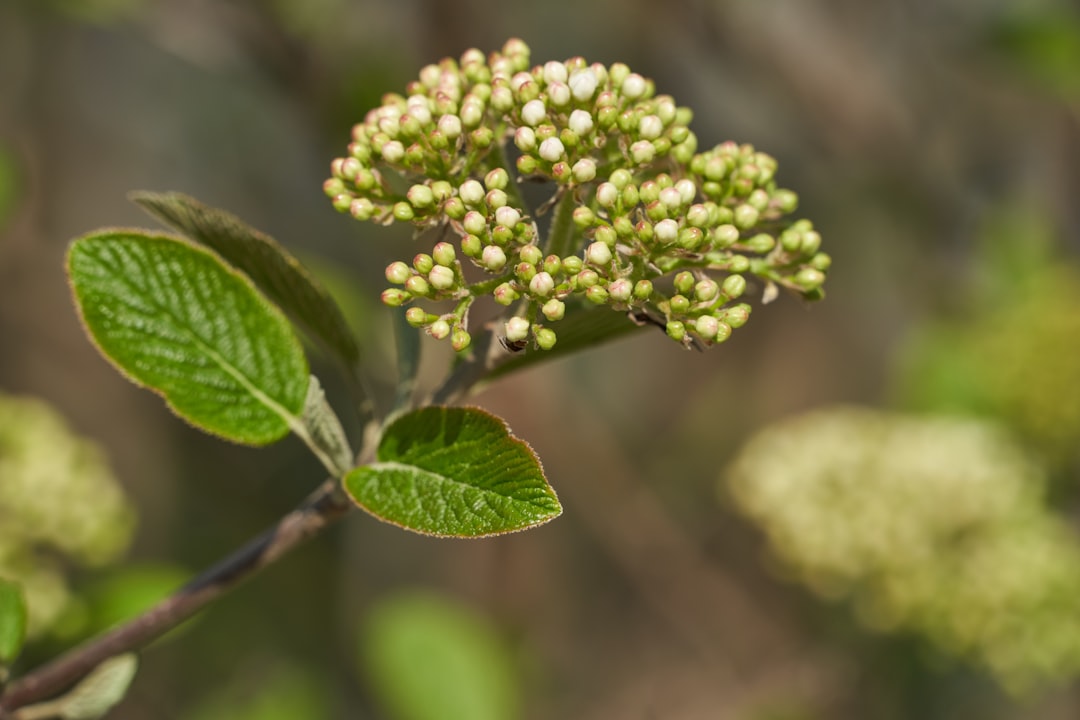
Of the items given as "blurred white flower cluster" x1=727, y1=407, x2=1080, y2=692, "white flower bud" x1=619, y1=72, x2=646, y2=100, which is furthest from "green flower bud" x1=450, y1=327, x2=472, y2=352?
"blurred white flower cluster" x1=727, y1=407, x2=1080, y2=692

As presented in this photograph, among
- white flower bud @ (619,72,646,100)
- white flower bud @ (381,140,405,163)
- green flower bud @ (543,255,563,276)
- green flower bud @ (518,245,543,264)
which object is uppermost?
white flower bud @ (619,72,646,100)

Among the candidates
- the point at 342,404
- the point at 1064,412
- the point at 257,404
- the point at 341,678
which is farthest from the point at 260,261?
the point at 342,404

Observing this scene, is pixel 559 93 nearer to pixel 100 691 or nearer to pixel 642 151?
pixel 642 151

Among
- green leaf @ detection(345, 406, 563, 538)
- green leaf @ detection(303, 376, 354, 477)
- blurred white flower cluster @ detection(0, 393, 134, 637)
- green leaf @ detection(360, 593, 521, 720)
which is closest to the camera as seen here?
green leaf @ detection(345, 406, 563, 538)

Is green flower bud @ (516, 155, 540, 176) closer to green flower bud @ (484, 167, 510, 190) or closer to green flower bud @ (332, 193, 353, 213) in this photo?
green flower bud @ (484, 167, 510, 190)

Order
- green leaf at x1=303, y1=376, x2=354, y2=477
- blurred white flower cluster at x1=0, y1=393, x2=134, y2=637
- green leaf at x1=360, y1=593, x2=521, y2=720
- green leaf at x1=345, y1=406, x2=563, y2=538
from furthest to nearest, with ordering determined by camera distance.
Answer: green leaf at x1=360, y1=593, x2=521, y2=720 → blurred white flower cluster at x1=0, y1=393, x2=134, y2=637 → green leaf at x1=303, y1=376, x2=354, y2=477 → green leaf at x1=345, y1=406, x2=563, y2=538

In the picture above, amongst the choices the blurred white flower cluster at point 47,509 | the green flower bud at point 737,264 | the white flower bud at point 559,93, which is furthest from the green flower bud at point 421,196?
the blurred white flower cluster at point 47,509
